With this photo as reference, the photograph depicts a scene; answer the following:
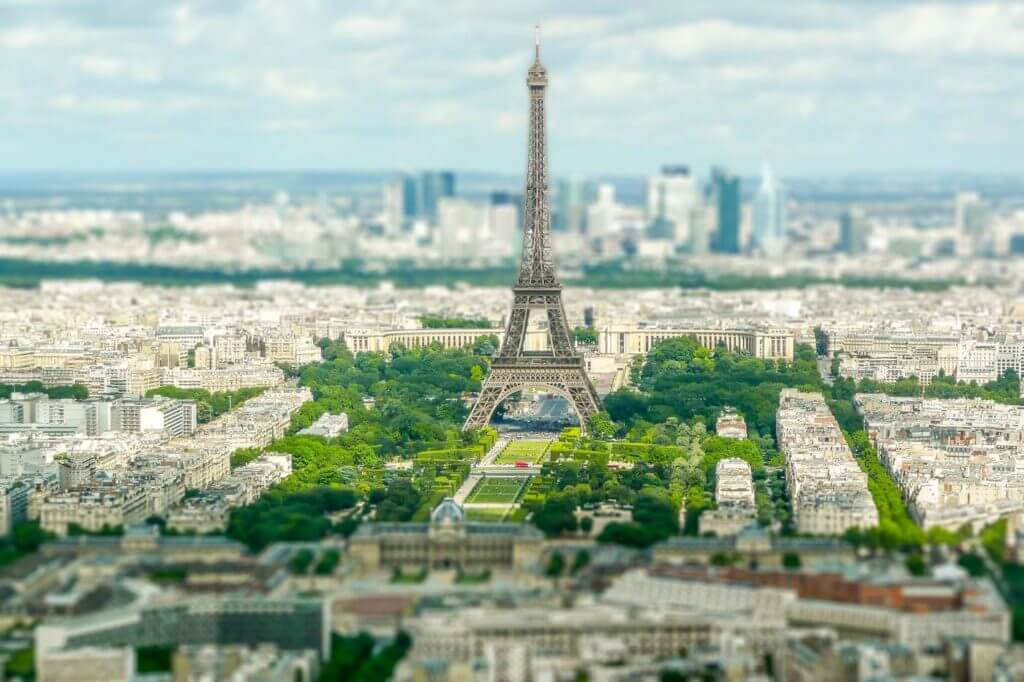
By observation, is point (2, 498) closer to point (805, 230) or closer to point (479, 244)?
point (479, 244)

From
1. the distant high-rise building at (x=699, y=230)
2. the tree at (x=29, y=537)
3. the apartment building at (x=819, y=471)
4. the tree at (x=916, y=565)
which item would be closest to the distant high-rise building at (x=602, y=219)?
the distant high-rise building at (x=699, y=230)

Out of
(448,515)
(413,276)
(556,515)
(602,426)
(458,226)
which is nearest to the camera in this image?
(448,515)

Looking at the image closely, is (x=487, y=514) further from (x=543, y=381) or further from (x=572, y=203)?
(x=572, y=203)

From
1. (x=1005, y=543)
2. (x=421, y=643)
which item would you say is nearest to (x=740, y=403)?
(x=1005, y=543)

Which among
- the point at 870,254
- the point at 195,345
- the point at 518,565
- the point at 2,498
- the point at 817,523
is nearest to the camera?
the point at 518,565

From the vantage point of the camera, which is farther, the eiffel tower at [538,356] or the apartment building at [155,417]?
the eiffel tower at [538,356]

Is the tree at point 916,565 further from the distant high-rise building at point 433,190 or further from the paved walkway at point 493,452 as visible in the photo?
the distant high-rise building at point 433,190

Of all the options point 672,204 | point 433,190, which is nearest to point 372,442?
point 672,204
